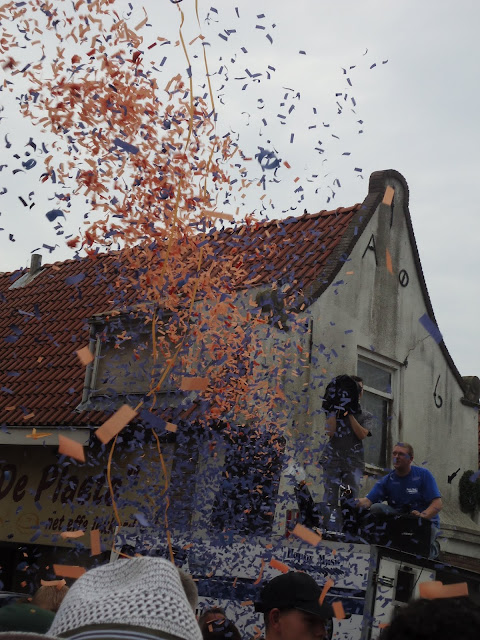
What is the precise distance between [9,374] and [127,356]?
4449 mm

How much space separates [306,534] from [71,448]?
225 inches

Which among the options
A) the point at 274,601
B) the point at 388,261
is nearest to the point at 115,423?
the point at 388,261

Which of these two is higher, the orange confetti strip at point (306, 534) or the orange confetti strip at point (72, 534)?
the orange confetti strip at point (306, 534)

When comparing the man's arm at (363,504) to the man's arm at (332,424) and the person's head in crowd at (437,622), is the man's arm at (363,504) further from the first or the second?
the person's head in crowd at (437,622)

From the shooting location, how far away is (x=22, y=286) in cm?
1783

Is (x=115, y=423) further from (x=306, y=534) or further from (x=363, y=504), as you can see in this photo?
(x=306, y=534)

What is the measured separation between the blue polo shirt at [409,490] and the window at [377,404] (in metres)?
4.18

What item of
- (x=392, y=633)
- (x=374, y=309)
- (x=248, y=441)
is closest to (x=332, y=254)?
(x=374, y=309)

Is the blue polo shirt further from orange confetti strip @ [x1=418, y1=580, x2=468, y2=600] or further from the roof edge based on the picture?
the roof edge

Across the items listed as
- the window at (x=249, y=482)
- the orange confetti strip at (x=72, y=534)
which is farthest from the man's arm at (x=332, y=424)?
the orange confetti strip at (x=72, y=534)

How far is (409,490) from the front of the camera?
7.97 meters

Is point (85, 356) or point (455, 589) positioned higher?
point (85, 356)

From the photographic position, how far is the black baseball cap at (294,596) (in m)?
3.61

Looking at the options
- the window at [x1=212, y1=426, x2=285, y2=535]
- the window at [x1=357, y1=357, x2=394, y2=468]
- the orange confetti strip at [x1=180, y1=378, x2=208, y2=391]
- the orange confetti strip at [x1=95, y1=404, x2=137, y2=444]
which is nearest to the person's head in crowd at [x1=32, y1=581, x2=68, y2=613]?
the window at [x1=212, y1=426, x2=285, y2=535]
